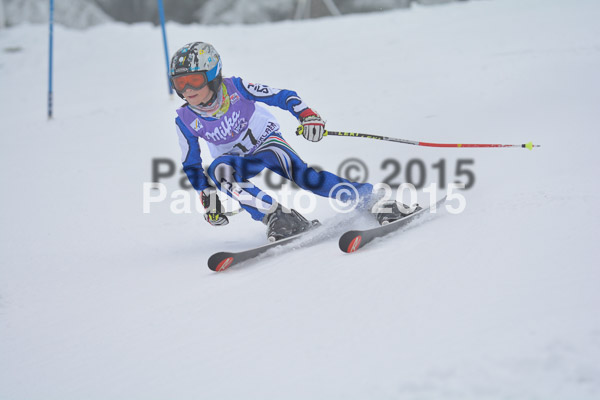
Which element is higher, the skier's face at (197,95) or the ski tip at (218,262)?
the skier's face at (197,95)

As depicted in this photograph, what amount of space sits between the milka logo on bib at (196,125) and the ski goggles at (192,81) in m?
0.28

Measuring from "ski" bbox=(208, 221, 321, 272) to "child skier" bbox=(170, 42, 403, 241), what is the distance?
0.14 meters

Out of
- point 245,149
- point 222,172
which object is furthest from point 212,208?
point 245,149

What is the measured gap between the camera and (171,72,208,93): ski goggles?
305 centimetres

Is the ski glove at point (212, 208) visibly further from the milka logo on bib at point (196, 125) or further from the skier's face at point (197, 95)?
the skier's face at point (197, 95)

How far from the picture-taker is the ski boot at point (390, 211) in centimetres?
315

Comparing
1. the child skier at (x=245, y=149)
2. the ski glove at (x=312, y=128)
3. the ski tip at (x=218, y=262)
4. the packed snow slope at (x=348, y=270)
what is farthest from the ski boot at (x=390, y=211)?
the ski tip at (x=218, y=262)

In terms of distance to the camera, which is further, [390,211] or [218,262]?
[390,211]

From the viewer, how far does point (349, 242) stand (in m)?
2.66

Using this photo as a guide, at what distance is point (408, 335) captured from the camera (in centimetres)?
174

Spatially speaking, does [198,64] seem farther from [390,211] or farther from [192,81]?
[390,211]

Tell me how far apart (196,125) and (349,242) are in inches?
51.2

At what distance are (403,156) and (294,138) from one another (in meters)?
1.89

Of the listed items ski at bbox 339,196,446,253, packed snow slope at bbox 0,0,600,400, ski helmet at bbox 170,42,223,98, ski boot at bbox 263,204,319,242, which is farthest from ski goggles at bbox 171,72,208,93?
ski at bbox 339,196,446,253
